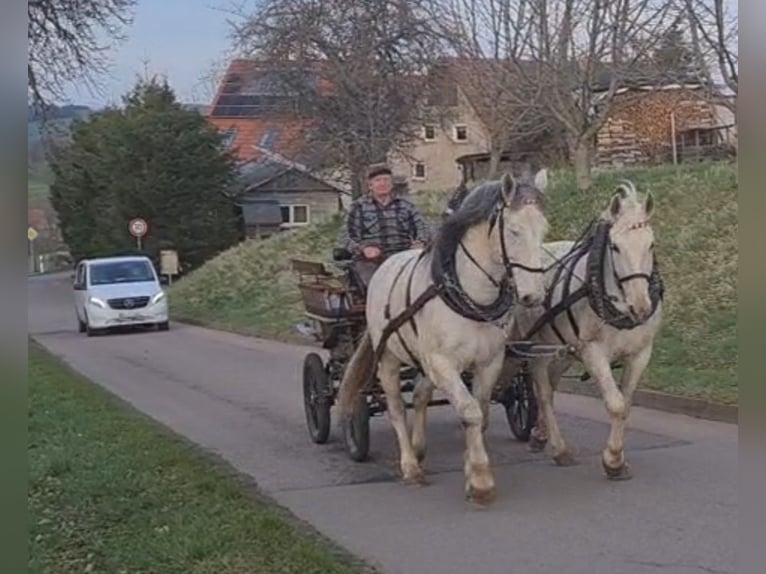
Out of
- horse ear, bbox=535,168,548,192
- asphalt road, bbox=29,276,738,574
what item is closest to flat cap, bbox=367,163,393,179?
horse ear, bbox=535,168,548,192

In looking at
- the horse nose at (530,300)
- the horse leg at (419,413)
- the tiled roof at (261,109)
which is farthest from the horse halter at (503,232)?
the tiled roof at (261,109)

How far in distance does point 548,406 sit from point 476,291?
1.58 metres

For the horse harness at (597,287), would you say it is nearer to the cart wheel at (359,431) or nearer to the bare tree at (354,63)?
the cart wheel at (359,431)

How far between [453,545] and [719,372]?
21.4ft

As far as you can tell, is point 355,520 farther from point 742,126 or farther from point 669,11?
point 669,11

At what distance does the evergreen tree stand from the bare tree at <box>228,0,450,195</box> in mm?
5641

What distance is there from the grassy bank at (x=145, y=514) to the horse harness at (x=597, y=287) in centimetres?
219

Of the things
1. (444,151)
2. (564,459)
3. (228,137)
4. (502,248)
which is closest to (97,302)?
(228,137)

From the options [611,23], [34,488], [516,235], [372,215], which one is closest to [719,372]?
[372,215]

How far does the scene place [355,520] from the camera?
7.08 meters

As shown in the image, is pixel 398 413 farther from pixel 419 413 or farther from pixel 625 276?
pixel 625 276

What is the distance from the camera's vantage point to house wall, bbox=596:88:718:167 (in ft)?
86.6

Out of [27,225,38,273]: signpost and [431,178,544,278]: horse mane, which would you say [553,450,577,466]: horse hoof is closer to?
[431,178,544,278]: horse mane

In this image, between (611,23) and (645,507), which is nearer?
(645,507)
